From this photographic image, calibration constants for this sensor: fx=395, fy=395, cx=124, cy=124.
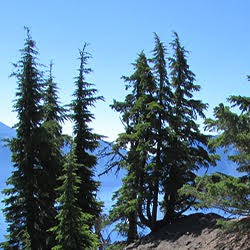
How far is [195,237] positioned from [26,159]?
9.68m

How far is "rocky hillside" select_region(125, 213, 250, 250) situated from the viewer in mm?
16391

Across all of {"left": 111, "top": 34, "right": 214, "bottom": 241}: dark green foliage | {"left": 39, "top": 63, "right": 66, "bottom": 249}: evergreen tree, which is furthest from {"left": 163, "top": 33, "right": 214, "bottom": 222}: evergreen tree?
{"left": 39, "top": 63, "right": 66, "bottom": 249}: evergreen tree

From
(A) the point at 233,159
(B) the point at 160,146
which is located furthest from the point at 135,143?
(A) the point at 233,159

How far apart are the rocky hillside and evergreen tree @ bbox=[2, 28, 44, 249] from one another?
A: 557 centimetres

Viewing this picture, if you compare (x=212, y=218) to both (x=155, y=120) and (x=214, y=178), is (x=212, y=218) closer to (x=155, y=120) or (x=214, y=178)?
(x=214, y=178)

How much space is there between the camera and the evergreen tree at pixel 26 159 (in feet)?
70.0

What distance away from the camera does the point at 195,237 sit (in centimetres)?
1908

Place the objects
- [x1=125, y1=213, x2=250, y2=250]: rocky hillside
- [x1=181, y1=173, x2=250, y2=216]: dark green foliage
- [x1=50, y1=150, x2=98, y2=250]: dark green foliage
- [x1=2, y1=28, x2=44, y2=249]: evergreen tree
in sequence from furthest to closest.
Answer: [x1=2, y1=28, x2=44, y2=249]: evergreen tree < [x1=50, y1=150, x2=98, y2=250]: dark green foliage < [x1=125, y1=213, x2=250, y2=250]: rocky hillside < [x1=181, y1=173, x2=250, y2=216]: dark green foliage

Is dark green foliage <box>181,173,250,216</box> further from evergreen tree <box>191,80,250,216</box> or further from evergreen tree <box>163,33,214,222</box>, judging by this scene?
evergreen tree <box>163,33,214,222</box>

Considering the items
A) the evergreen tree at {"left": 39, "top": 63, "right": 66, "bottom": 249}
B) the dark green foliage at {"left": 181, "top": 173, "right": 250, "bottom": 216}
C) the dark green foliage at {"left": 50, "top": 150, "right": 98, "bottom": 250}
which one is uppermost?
the evergreen tree at {"left": 39, "top": 63, "right": 66, "bottom": 249}

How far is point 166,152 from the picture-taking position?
2222 cm

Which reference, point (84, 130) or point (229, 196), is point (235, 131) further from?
point (84, 130)

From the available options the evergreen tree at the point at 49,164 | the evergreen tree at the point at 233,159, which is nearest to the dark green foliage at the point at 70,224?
the evergreen tree at the point at 49,164

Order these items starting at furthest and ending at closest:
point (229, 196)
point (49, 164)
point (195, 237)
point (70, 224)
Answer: point (49, 164) → point (195, 237) → point (70, 224) → point (229, 196)
